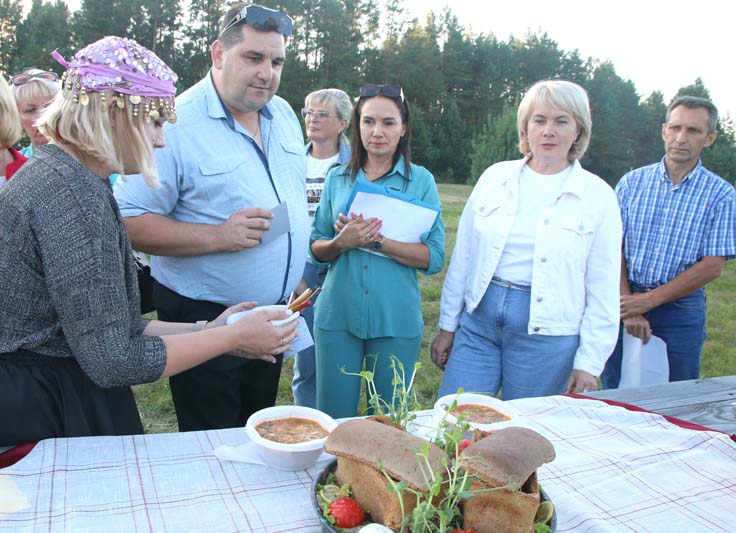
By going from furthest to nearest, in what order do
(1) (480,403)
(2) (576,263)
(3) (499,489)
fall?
(2) (576,263) → (1) (480,403) → (3) (499,489)

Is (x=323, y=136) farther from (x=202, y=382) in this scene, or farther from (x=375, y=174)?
(x=202, y=382)

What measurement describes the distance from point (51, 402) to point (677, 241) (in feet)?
10.2

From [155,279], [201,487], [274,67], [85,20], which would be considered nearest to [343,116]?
[274,67]

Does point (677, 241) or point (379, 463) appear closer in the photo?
point (379, 463)

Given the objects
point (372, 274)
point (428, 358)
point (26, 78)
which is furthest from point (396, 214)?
point (428, 358)

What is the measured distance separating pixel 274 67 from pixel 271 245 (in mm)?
742

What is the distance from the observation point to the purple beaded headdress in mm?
1623

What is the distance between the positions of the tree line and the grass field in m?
21.0

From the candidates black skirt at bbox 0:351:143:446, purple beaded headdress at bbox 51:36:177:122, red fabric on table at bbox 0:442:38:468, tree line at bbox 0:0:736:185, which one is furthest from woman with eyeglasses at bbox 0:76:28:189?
tree line at bbox 0:0:736:185

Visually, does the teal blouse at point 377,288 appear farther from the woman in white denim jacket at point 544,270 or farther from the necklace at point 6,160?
the necklace at point 6,160

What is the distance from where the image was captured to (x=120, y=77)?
1648mm

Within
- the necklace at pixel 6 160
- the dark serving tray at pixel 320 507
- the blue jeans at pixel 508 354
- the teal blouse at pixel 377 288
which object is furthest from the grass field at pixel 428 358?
the dark serving tray at pixel 320 507

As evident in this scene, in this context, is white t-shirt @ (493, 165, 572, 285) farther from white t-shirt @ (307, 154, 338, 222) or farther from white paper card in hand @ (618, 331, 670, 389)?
white t-shirt @ (307, 154, 338, 222)

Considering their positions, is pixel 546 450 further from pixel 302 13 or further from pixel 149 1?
pixel 302 13
